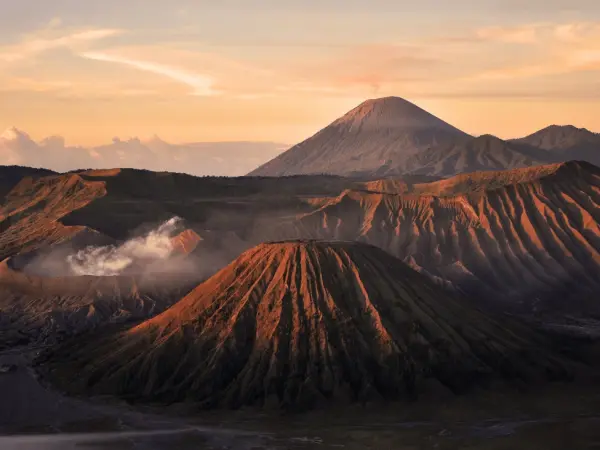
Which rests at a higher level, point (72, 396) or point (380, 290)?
point (380, 290)

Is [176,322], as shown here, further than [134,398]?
Yes

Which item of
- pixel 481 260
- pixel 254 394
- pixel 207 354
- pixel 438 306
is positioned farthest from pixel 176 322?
pixel 481 260

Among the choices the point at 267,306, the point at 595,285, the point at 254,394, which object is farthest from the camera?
the point at 595,285

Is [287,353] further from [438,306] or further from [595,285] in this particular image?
[595,285]

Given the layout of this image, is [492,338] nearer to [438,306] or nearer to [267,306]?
[438,306]

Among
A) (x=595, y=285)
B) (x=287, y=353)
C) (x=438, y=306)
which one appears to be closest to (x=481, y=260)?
(x=595, y=285)

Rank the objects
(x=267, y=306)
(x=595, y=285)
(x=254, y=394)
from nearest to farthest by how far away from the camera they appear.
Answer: (x=254, y=394) < (x=267, y=306) < (x=595, y=285)
